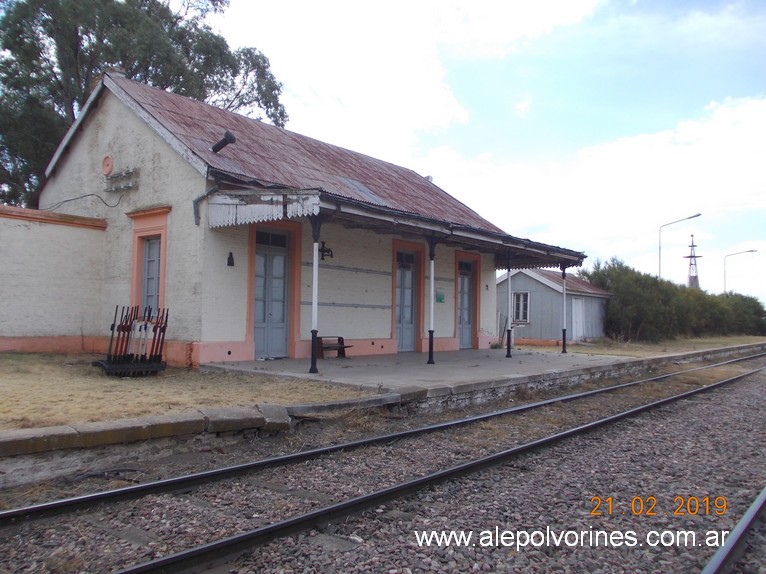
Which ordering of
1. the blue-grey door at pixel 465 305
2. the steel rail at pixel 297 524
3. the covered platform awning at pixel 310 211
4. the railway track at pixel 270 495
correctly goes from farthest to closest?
the blue-grey door at pixel 465 305 < the covered platform awning at pixel 310 211 < the railway track at pixel 270 495 < the steel rail at pixel 297 524

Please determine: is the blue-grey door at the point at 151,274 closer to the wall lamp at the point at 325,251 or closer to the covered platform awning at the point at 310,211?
the covered platform awning at the point at 310,211

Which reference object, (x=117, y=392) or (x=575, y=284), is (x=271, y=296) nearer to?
(x=117, y=392)

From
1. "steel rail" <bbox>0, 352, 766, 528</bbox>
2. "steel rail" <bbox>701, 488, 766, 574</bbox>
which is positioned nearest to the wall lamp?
"steel rail" <bbox>0, 352, 766, 528</bbox>

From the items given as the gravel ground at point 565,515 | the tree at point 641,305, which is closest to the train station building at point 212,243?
the gravel ground at point 565,515

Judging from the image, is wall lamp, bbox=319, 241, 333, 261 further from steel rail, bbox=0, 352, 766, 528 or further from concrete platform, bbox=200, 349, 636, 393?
steel rail, bbox=0, 352, 766, 528

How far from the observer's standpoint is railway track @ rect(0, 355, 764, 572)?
3664 millimetres

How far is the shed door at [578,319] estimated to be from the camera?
26977 mm

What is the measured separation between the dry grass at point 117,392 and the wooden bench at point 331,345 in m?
2.83

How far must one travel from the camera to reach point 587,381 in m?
12.8

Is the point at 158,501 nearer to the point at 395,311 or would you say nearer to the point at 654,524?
the point at 654,524

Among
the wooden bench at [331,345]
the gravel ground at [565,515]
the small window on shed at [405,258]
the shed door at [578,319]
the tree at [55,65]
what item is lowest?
the gravel ground at [565,515]

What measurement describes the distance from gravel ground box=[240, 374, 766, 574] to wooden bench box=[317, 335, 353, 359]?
6.45 meters

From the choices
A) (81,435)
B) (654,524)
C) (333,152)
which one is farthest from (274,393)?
(333,152)

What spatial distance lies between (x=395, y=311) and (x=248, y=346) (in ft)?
14.7
